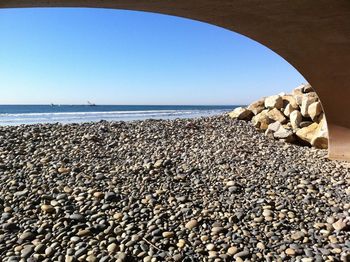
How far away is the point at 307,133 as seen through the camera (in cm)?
704

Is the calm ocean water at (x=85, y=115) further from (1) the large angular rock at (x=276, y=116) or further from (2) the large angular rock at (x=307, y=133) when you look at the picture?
(2) the large angular rock at (x=307, y=133)

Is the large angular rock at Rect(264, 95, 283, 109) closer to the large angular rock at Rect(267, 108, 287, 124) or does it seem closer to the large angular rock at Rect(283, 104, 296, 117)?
the large angular rock at Rect(267, 108, 287, 124)

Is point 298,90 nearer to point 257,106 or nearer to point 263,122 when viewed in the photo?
point 263,122

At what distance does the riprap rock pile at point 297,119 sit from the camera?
22.7 ft

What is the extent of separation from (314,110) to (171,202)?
15.7 ft

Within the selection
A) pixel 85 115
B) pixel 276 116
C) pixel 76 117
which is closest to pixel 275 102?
pixel 276 116

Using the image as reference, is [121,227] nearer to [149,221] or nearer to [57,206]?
[149,221]

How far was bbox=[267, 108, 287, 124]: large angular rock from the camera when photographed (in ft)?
27.0

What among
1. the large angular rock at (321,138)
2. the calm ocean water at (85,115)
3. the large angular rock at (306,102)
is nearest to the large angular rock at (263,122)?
the large angular rock at (306,102)

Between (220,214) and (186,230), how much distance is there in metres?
0.53

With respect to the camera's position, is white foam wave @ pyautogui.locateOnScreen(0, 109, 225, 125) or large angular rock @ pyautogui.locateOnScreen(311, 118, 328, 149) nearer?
large angular rock @ pyautogui.locateOnScreen(311, 118, 328, 149)

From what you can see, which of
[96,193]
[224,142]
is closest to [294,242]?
[96,193]

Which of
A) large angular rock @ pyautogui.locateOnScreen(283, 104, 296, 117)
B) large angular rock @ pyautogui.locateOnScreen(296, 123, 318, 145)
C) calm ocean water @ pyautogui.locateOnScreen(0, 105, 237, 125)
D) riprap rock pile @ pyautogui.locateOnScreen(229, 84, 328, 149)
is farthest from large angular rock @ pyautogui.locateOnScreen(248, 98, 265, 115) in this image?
calm ocean water @ pyautogui.locateOnScreen(0, 105, 237, 125)

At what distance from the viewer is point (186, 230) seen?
11.0 feet
